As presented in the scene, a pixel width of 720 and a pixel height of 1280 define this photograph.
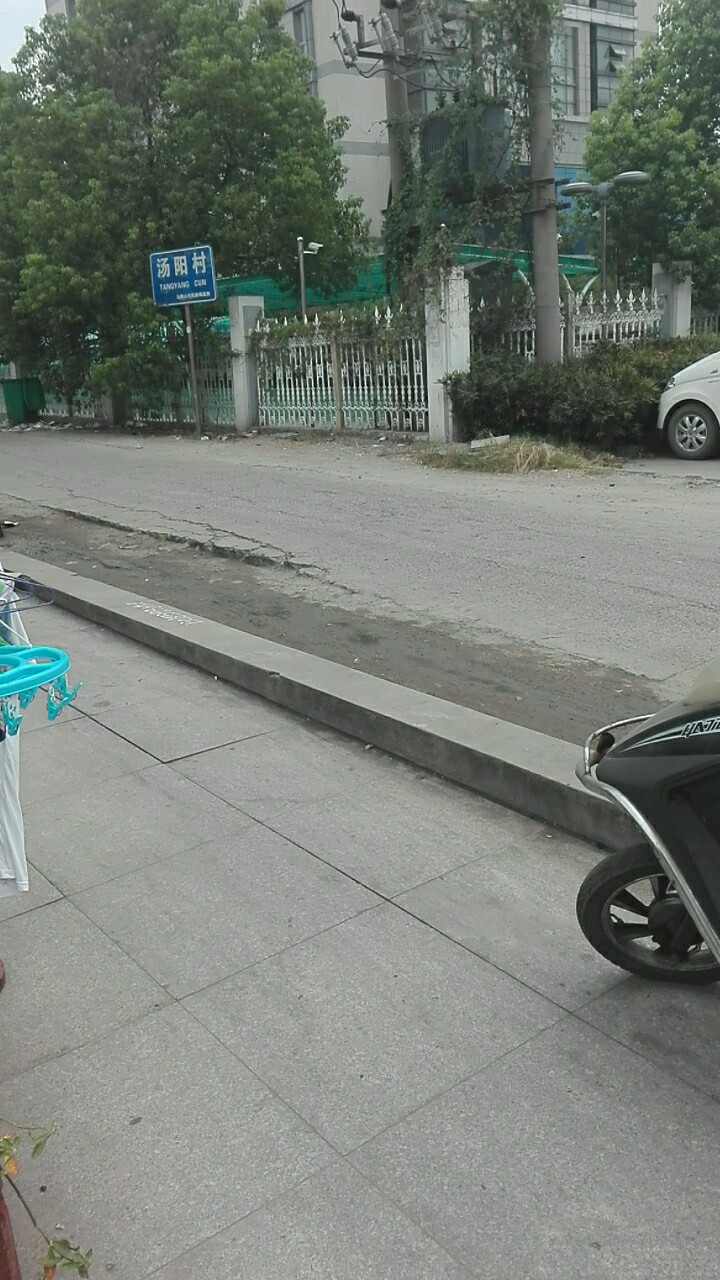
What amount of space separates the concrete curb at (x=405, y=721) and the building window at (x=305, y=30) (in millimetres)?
29345

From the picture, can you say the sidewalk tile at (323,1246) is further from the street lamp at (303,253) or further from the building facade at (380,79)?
the building facade at (380,79)

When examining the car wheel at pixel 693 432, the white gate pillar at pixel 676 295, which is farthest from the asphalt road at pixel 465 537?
the white gate pillar at pixel 676 295

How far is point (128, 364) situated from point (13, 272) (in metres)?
4.21

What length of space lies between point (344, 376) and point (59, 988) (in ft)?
49.7

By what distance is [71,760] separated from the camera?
5012mm

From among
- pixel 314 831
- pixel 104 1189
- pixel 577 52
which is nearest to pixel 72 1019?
pixel 104 1189

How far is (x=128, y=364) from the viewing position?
20.4 m

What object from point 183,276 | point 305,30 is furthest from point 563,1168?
point 305,30

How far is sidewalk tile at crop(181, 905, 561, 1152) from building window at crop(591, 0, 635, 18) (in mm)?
36388

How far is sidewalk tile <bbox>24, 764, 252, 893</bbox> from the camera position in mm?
3986

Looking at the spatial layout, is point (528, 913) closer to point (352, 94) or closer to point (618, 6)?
point (352, 94)

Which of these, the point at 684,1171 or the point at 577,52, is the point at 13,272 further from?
the point at 684,1171

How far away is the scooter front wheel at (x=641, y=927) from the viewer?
3.05 meters

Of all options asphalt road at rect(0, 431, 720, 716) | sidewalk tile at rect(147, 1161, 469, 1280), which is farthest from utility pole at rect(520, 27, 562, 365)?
sidewalk tile at rect(147, 1161, 469, 1280)
